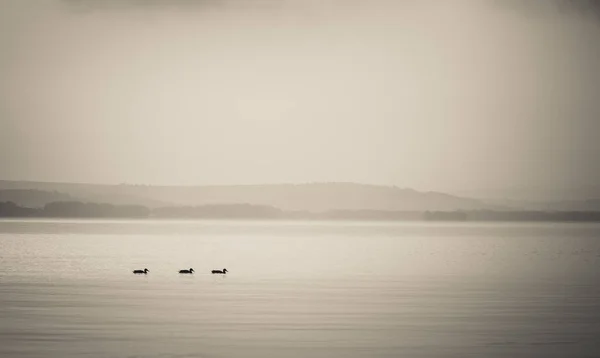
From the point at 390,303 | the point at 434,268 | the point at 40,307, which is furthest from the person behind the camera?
the point at 434,268

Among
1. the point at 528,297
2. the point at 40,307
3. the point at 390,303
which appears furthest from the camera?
the point at 528,297

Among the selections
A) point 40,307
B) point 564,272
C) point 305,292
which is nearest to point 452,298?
point 305,292

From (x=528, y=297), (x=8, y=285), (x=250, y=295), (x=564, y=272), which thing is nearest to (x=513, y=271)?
(x=564, y=272)

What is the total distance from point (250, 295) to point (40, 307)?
768cm

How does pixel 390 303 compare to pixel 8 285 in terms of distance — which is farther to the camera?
pixel 8 285

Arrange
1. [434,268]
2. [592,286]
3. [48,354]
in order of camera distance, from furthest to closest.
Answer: [434,268]
[592,286]
[48,354]

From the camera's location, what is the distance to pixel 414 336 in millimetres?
24219

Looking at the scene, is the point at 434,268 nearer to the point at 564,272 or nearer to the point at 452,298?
the point at 564,272

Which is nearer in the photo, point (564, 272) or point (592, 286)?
point (592, 286)

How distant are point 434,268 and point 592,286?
15547 millimetres

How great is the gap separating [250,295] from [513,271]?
63.1ft

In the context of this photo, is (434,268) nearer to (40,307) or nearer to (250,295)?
(250,295)

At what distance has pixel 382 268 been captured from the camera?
5472cm

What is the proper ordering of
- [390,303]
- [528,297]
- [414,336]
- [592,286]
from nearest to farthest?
[414,336]
[390,303]
[528,297]
[592,286]
